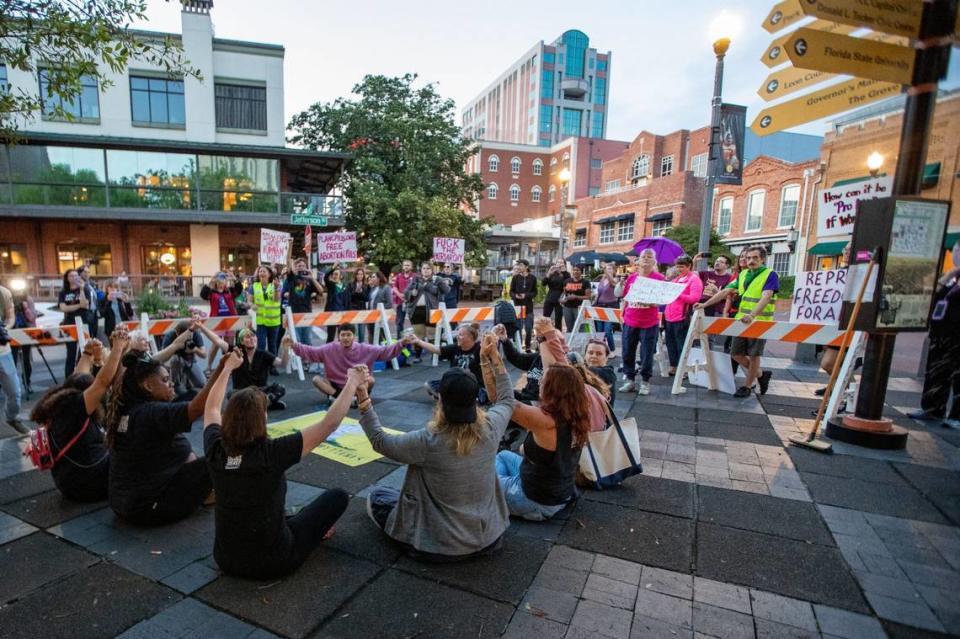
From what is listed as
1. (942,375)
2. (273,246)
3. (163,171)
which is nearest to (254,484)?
(942,375)

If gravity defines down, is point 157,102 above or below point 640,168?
below

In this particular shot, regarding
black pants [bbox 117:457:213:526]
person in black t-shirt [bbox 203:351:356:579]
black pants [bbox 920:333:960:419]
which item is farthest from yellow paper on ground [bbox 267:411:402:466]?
black pants [bbox 920:333:960:419]

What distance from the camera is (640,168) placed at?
4200cm

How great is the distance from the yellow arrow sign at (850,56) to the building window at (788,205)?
28038mm

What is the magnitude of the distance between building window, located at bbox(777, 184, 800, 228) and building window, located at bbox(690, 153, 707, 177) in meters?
7.26

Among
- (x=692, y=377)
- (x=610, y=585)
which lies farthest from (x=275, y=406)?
(x=692, y=377)

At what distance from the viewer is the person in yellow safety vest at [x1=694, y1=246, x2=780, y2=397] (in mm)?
6719

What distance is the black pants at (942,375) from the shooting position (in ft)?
19.0

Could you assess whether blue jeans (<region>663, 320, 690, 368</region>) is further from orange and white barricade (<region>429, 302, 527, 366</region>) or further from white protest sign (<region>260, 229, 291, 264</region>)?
white protest sign (<region>260, 229, 291, 264</region>)

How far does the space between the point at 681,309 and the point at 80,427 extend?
24.1 ft

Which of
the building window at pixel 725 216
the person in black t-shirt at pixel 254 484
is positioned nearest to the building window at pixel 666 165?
the building window at pixel 725 216

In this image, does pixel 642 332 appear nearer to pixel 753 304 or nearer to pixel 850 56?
pixel 753 304

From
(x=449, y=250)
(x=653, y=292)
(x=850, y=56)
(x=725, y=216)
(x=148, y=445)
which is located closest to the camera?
(x=148, y=445)

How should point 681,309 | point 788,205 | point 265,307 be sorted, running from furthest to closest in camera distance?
point 788,205 < point 265,307 < point 681,309
